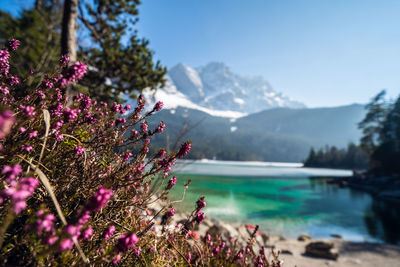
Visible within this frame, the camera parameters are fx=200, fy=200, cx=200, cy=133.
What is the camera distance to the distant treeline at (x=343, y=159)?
97.4 metres

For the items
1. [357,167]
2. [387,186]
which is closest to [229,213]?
[387,186]

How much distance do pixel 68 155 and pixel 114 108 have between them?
26.6 inches

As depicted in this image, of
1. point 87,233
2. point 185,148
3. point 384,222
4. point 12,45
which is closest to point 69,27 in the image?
point 12,45

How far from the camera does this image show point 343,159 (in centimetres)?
10431

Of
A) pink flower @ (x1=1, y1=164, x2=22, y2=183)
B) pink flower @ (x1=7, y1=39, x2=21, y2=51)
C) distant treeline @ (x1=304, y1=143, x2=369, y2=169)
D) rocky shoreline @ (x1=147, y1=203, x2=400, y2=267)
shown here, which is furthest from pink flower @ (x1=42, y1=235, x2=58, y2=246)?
distant treeline @ (x1=304, y1=143, x2=369, y2=169)

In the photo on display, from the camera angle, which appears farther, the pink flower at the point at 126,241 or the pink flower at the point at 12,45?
the pink flower at the point at 12,45

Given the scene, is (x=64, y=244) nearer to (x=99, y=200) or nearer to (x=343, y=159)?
(x=99, y=200)

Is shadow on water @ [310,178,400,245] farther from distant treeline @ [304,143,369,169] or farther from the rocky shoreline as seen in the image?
distant treeline @ [304,143,369,169]

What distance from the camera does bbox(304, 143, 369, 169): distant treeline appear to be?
319 feet

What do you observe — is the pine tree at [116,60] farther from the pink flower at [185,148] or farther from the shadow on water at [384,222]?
the shadow on water at [384,222]

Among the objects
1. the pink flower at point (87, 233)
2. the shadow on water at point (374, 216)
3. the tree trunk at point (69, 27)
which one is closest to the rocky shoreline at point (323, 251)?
the shadow on water at point (374, 216)

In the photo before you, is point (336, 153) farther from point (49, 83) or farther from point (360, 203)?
point (49, 83)

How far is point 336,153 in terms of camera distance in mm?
109062

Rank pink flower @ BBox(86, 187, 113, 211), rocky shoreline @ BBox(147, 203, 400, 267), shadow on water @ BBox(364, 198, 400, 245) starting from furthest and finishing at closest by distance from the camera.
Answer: shadow on water @ BBox(364, 198, 400, 245)
rocky shoreline @ BBox(147, 203, 400, 267)
pink flower @ BBox(86, 187, 113, 211)
